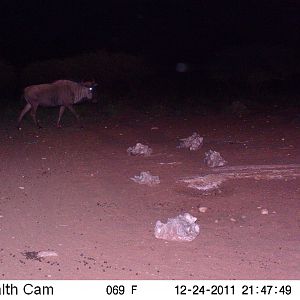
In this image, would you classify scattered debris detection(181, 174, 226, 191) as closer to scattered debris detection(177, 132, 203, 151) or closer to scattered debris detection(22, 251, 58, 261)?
scattered debris detection(177, 132, 203, 151)

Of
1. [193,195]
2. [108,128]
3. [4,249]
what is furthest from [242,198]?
[108,128]

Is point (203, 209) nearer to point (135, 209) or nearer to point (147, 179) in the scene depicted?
point (135, 209)

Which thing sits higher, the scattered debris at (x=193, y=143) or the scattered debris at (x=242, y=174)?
the scattered debris at (x=193, y=143)

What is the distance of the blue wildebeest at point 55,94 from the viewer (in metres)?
14.6

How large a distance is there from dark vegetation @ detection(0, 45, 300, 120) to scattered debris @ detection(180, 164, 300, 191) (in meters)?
7.14

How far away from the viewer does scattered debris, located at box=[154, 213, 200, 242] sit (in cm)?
658

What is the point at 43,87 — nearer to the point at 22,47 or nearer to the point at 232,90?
the point at 232,90

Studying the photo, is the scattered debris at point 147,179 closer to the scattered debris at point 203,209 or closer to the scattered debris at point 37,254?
the scattered debris at point 203,209

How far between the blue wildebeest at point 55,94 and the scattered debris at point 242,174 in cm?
605

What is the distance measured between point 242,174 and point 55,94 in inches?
264

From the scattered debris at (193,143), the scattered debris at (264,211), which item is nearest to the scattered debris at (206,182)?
the scattered debris at (264,211)

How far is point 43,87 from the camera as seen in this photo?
14656 millimetres

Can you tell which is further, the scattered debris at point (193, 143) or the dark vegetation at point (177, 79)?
the dark vegetation at point (177, 79)

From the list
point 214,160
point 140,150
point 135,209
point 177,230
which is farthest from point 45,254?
point 140,150
